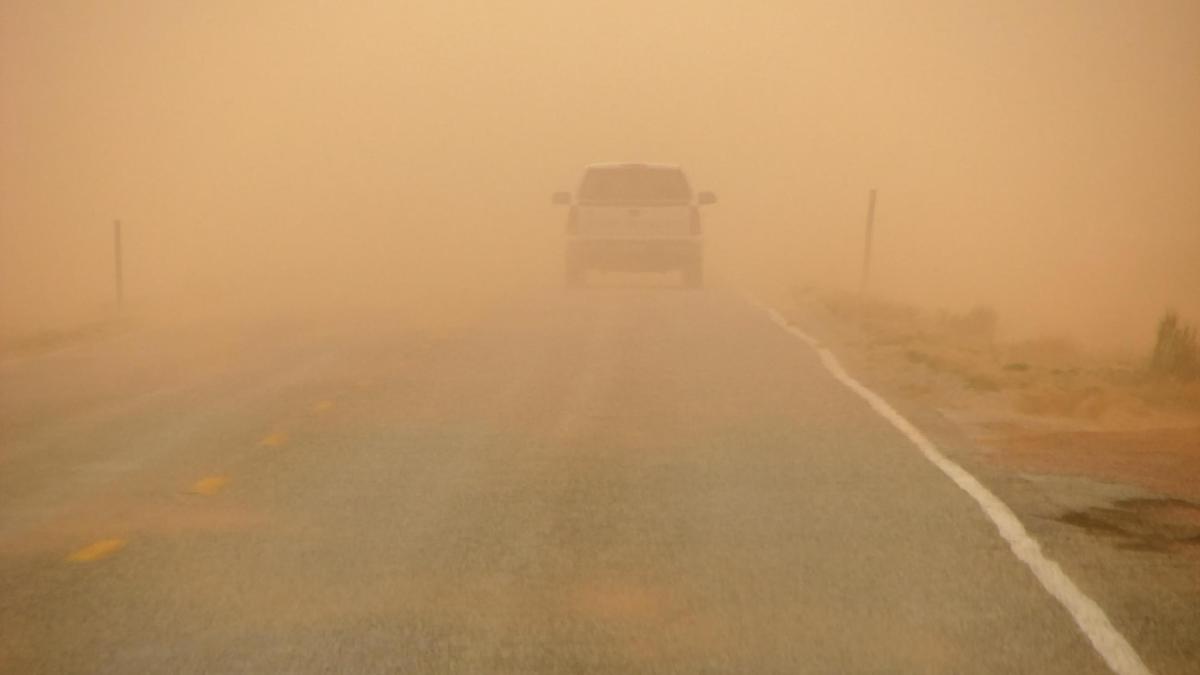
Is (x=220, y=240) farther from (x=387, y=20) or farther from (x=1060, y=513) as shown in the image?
(x=387, y=20)

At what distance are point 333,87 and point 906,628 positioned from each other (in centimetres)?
13857

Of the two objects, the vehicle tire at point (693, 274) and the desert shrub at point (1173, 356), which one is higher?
the desert shrub at point (1173, 356)

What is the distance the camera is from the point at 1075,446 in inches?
483

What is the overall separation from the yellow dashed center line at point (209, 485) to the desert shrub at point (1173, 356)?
10.0m

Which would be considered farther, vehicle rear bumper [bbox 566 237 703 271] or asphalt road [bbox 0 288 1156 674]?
vehicle rear bumper [bbox 566 237 703 271]

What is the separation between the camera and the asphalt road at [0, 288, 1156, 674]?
6.77 meters

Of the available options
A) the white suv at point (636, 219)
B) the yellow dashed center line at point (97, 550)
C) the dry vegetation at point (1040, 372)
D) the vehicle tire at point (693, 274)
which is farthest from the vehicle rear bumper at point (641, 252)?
the yellow dashed center line at point (97, 550)

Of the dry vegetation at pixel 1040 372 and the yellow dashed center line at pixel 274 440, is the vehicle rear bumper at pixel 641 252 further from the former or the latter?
the yellow dashed center line at pixel 274 440

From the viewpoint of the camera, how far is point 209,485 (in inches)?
400

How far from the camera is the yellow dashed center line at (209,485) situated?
9930mm

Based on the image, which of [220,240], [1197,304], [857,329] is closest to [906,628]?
[857,329]

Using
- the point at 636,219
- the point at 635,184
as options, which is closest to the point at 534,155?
the point at 635,184

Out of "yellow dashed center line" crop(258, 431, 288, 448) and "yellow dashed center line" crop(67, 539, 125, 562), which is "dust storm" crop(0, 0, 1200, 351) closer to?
"yellow dashed center line" crop(258, 431, 288, 448)

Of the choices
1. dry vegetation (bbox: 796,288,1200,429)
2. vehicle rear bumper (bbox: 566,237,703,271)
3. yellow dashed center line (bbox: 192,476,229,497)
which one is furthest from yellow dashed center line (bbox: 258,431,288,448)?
vehicle rear bumper (bbox: 566,237,703,271)
